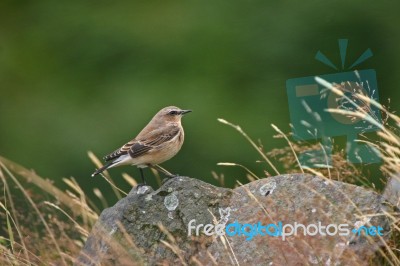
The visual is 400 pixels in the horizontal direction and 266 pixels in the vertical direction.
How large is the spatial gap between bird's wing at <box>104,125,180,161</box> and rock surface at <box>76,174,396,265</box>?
0.96 m

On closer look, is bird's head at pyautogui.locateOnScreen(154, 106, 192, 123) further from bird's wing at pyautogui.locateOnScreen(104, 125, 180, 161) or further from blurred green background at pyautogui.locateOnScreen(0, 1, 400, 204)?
blurred green background at pyautogui.locateOnScreen(0, 1, 400, 204)

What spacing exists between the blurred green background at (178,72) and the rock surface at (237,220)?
290 inches

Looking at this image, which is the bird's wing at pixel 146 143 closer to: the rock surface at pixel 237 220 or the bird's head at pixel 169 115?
the bird's head at pixel 169 115

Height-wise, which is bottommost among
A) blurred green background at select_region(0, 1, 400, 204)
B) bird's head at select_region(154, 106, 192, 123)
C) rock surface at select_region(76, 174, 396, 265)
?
blurred green background at select_region(0, 1, 400, 204)

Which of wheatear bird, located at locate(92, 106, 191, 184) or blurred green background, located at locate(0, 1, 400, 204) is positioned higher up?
wheatear bird, located at locate(92, 106, 191, 184)

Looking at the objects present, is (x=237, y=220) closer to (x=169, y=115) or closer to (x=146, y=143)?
(x=146, y=143)

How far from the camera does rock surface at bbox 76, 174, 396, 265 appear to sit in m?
6.46

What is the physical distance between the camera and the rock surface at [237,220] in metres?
6.46

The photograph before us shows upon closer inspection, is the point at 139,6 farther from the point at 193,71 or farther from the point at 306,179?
the point at 306,179

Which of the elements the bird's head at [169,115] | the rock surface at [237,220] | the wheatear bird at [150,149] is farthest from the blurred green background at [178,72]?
the rock surface at [237,220]

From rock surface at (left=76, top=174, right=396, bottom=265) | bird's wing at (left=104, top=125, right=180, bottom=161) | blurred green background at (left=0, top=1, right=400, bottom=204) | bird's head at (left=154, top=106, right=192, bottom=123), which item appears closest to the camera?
rock surface at (left=76, top=174, right=396, bottom=265)

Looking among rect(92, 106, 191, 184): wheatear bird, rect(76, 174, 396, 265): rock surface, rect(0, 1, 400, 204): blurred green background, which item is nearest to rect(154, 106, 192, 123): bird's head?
rect(92, 106, 191, 184): wheatear bird

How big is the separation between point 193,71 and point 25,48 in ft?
12.2

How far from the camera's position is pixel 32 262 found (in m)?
7.00
